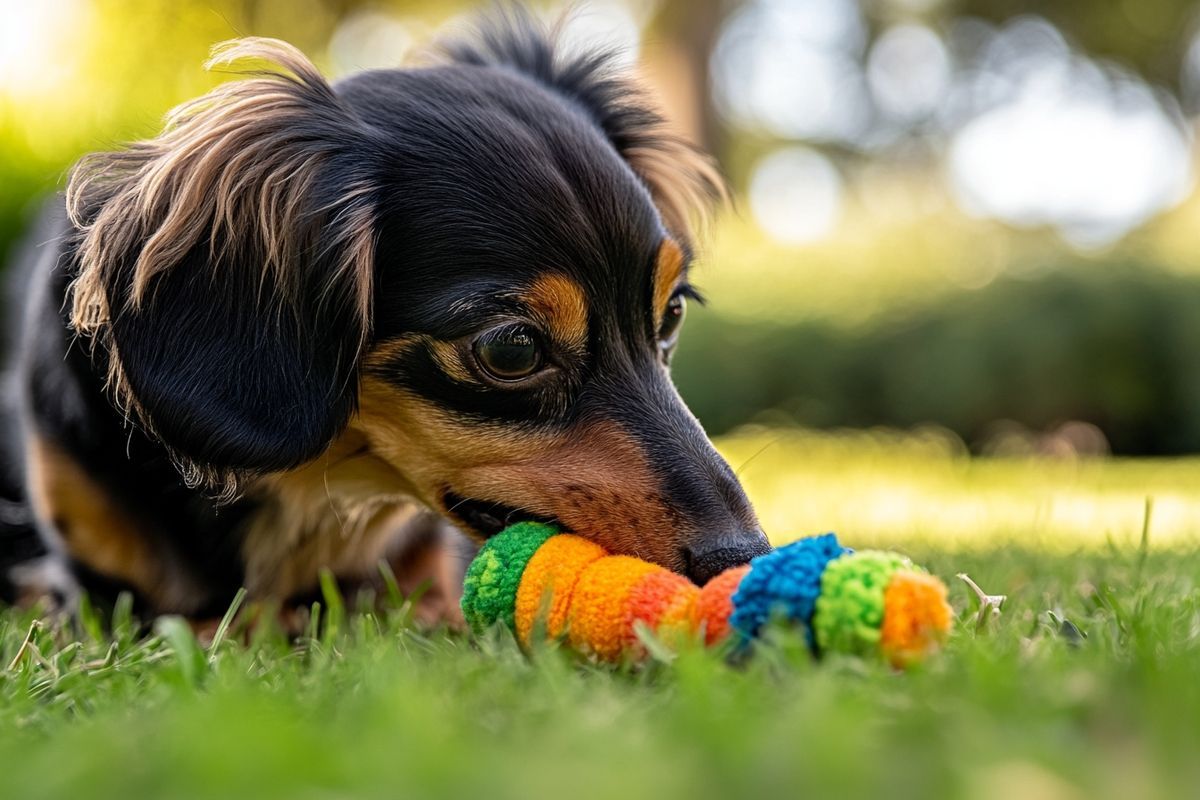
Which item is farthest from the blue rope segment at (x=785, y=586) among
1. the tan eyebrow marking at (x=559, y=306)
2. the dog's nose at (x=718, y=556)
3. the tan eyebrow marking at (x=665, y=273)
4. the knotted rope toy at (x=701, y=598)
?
the tan eyebrow marking at (x=665, y=273)

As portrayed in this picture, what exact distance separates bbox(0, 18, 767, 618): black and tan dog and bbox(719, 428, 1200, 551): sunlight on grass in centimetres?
51

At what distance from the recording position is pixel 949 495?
15.7 ft

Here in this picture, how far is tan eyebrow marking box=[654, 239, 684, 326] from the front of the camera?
224 centimetres

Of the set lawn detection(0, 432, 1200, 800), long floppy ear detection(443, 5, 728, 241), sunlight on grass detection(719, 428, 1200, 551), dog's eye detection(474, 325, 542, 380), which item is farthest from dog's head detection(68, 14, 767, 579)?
long floppy ear detection(443, 5, 728, 241)

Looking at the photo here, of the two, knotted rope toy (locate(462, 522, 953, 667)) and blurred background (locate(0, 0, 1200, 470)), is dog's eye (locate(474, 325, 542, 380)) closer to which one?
knotted rope toy (locate(462, 522, 953, 667))

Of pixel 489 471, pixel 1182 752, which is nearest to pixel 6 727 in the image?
pixel 489 471

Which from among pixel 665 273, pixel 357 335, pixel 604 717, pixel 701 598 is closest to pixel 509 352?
pixel 357 335

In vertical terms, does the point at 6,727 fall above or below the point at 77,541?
above

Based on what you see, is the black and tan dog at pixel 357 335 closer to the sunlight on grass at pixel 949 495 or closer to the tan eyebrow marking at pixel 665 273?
the tan eyebrow marking at pixel 665 273

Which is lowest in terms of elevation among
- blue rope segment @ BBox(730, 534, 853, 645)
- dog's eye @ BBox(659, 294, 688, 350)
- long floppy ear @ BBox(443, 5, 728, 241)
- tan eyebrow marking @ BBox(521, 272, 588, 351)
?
blue rope segment @ BBox(730, 534, 853, 645)

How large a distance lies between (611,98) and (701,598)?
1.71 meters

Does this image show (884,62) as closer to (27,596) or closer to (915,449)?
(915,449)

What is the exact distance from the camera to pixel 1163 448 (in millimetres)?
8148

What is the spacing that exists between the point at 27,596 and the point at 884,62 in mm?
28524
